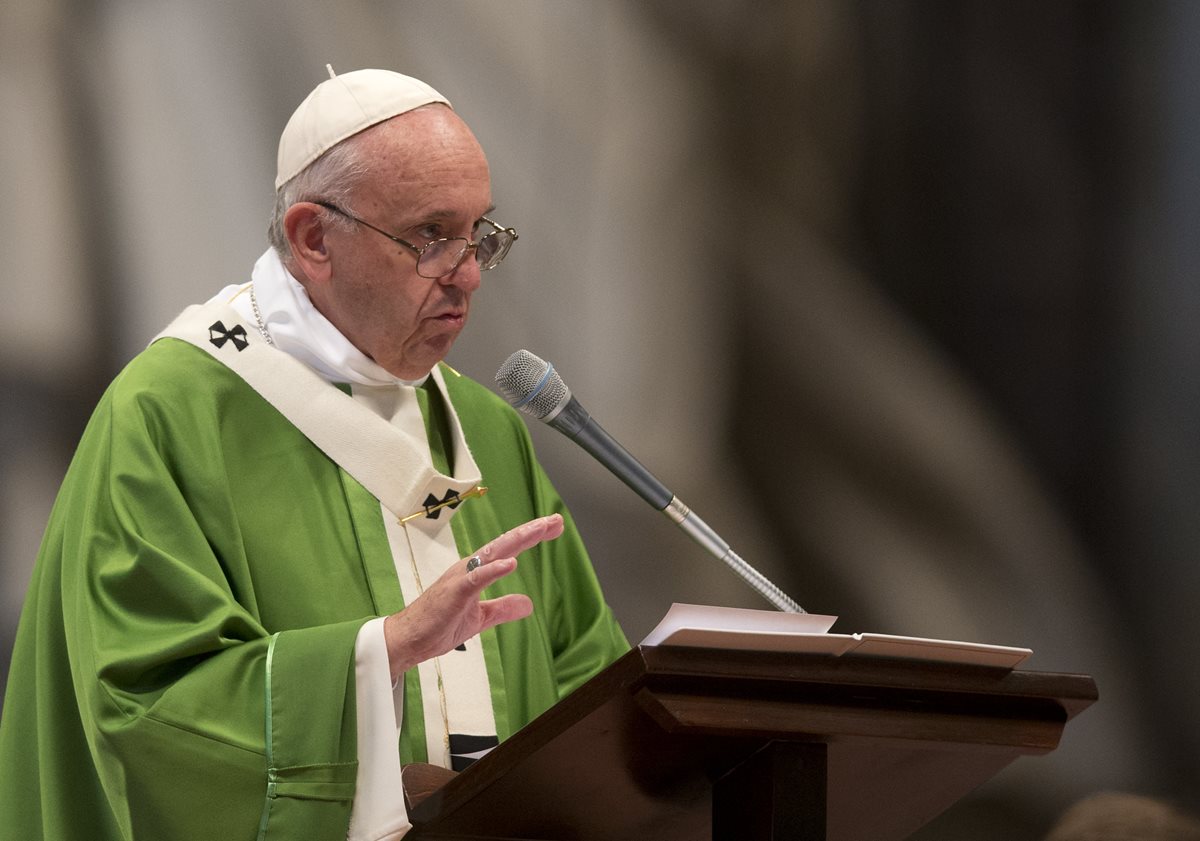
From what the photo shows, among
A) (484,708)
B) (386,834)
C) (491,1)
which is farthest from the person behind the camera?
(491,1)

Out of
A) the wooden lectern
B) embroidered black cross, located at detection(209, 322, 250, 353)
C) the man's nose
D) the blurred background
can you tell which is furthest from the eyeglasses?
the wooden lectern

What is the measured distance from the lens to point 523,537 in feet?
6.50

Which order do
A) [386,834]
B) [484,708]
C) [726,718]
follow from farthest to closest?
[484,708], [386,834], [726,718]

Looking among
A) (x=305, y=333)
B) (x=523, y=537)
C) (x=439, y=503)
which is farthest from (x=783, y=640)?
(x=305, y=333)

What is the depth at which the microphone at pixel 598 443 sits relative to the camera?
244 cm

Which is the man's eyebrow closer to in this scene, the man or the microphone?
the man

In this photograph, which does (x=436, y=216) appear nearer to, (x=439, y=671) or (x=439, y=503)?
(x=439, y=503)

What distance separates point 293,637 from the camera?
2.30 metres

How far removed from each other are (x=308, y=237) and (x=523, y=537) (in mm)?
1189

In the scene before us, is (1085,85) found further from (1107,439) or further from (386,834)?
(386,834)

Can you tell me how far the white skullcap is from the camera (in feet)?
9.71

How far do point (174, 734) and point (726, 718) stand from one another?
0.93 m

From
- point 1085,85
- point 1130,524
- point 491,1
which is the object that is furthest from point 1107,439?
point 491,1

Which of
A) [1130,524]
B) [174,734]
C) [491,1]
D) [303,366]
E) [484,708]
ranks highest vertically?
[491,1]
